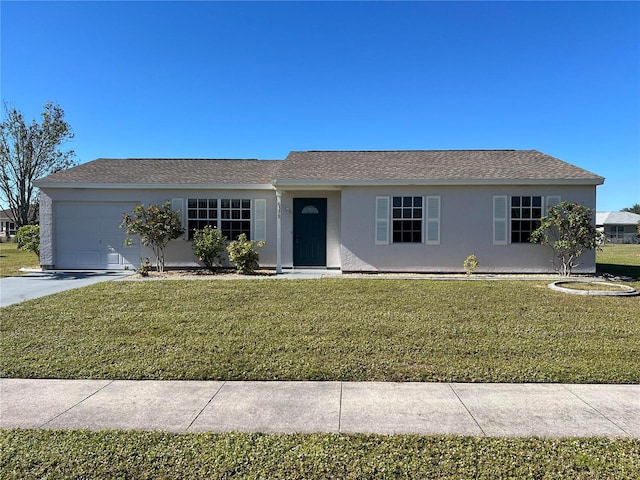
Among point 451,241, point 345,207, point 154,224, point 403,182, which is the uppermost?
point 403,182

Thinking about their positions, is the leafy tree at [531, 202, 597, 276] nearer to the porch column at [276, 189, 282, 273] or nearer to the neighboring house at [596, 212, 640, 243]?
the porch column at [276, 189, 282, 273]

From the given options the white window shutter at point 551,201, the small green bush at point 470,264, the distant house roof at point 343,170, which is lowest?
the small green bush at point 470,264

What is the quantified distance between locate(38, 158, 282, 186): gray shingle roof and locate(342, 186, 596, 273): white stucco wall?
133 inches

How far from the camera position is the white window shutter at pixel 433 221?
39.9ft

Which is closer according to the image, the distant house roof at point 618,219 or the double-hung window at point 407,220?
the double-hung window at point 407,220

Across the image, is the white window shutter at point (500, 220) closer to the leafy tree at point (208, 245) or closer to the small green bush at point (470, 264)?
the small green bush at point (470, 264)

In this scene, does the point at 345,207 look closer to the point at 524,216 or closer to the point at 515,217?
the point at 515,217

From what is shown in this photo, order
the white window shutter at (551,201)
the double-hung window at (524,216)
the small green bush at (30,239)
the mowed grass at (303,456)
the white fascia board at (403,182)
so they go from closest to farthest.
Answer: the mowed grass at (303,456) → the white fascia board at (403,182) → the white window shutter at (551,201) → the double-hung window at (524,216) → the small green bush at (30,239)

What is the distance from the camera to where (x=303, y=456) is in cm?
288

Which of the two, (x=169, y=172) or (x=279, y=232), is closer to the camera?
(x=279, y=232)

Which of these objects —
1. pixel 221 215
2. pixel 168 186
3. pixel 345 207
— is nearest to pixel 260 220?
pixel 221 215

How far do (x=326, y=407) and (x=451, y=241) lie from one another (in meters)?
9.51

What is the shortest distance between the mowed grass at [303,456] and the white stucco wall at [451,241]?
922 cm

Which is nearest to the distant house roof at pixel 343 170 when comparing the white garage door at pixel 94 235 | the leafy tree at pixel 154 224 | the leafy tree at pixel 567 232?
the white garage door at pixel 94 235
